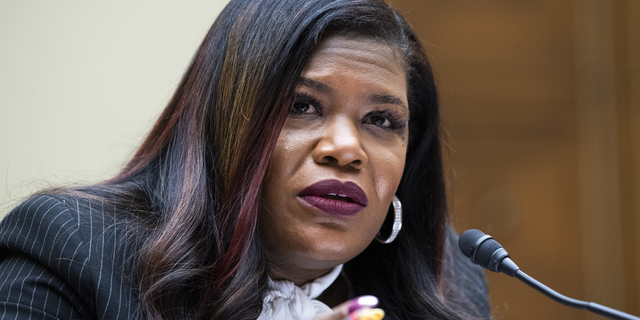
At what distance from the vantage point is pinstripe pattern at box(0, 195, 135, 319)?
3.26 feet

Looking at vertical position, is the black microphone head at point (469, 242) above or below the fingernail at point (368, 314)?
above

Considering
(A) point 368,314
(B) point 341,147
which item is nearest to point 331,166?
(B) point 341,147

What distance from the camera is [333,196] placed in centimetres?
121

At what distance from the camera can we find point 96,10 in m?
1.83

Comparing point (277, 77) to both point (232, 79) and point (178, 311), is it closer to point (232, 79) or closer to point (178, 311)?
point (232, 79)

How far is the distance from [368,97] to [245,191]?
36 centimetres

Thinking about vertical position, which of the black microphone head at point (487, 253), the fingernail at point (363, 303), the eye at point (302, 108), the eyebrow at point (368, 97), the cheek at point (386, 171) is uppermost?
the eyebrow at point (368, 97)

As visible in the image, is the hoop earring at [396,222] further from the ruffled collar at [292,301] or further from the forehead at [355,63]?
the forehead at [355,63]

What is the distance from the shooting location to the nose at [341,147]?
46.9 inches

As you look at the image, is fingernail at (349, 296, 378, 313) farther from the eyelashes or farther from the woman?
the eyelashes

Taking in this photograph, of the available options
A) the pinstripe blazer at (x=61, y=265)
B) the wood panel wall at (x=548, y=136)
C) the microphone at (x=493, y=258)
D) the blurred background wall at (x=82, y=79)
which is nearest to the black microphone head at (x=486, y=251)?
the microphone at (x=493, y=258)

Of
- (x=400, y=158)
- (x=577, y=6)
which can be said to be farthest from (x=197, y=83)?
(x=577, y=6)

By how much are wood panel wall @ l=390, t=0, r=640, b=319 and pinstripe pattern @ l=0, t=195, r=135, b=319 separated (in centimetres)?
198

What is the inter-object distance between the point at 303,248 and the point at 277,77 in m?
0.37
